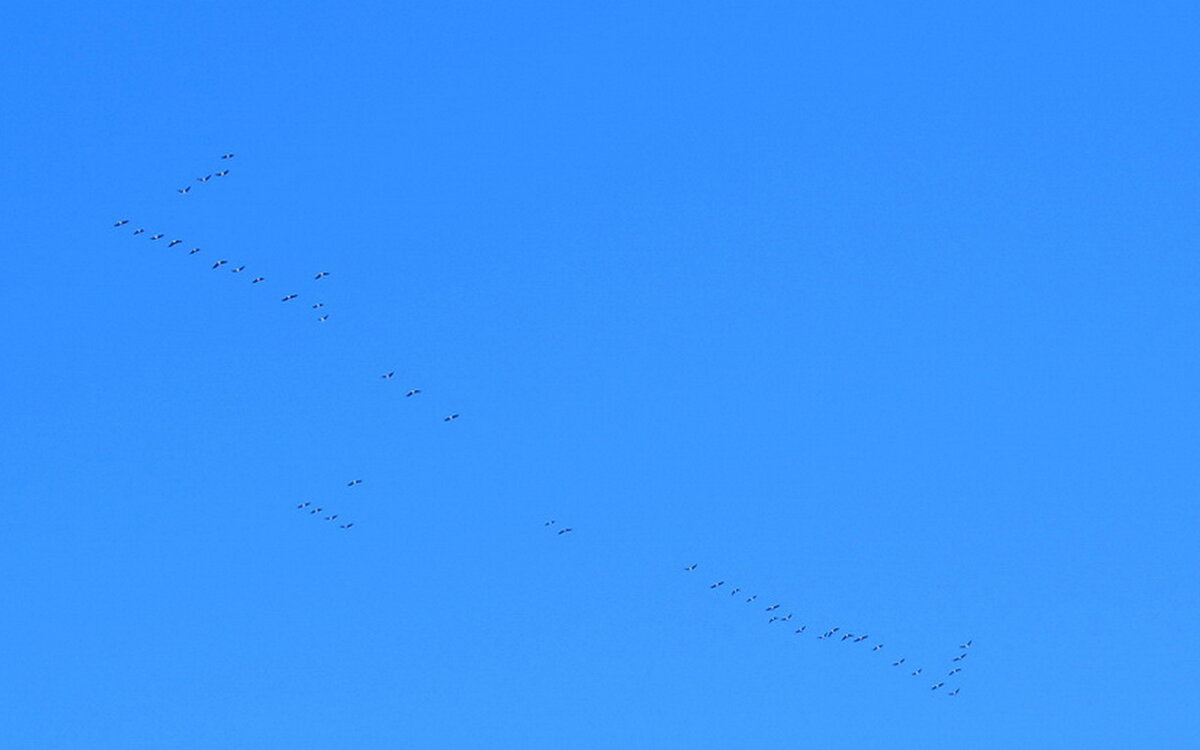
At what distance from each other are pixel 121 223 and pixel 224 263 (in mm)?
9003

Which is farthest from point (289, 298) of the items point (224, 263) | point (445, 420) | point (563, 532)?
point (563, 532)

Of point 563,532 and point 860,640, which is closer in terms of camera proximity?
point 563,532

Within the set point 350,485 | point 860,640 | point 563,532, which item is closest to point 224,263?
point 350,485

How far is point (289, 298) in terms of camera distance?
66.3 m

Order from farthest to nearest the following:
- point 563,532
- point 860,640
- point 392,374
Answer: point 860,640 < point 563,532 < point 392,374

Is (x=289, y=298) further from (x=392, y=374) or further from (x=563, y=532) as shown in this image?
(x=563, y=532)

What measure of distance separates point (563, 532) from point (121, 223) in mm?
49651

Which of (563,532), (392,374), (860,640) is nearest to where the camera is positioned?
(392,374)

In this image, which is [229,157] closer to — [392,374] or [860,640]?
[392,374]

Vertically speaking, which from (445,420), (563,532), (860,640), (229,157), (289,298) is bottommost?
(860,640)

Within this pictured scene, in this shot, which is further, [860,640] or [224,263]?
[860,640]

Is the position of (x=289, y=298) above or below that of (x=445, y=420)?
above

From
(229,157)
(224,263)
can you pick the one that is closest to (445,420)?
(224,263)

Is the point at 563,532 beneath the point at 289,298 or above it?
beneath
